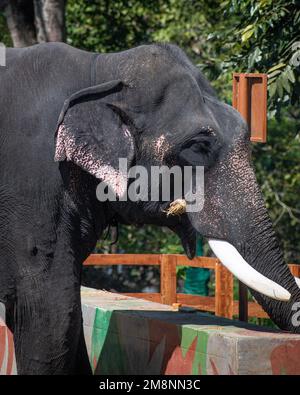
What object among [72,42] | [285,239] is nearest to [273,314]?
[72,42]

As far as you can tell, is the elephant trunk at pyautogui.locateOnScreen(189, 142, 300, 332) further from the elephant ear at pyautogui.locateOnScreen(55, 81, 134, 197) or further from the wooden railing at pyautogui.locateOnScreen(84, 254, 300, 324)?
the wooden railing at pyautogui.locateOnScreen(84, 254, 300, 324)

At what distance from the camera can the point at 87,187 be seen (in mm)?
5883

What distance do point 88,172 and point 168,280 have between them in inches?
184

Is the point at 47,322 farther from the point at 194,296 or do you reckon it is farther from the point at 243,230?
the point at 194,296

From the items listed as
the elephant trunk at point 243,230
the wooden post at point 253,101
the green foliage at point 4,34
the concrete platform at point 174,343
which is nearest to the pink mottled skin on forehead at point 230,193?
the elephant trunk at point 243,230

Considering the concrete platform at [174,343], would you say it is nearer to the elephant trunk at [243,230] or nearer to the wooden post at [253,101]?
the elephant trunk at [243,230]

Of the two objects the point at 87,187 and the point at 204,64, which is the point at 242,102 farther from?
the point at 204,64

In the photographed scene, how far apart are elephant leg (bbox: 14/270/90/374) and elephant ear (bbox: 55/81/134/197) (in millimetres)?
565

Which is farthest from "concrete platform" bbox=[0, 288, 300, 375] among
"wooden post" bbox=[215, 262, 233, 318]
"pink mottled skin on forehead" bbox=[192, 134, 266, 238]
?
"wooden post" bbox=[215, 262, 233, 318]

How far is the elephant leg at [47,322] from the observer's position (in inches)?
228

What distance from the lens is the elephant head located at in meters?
5.65

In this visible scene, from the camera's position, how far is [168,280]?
406 inches

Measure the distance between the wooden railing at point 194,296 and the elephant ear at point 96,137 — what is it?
3540 millimetres

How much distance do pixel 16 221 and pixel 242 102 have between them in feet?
7.06
